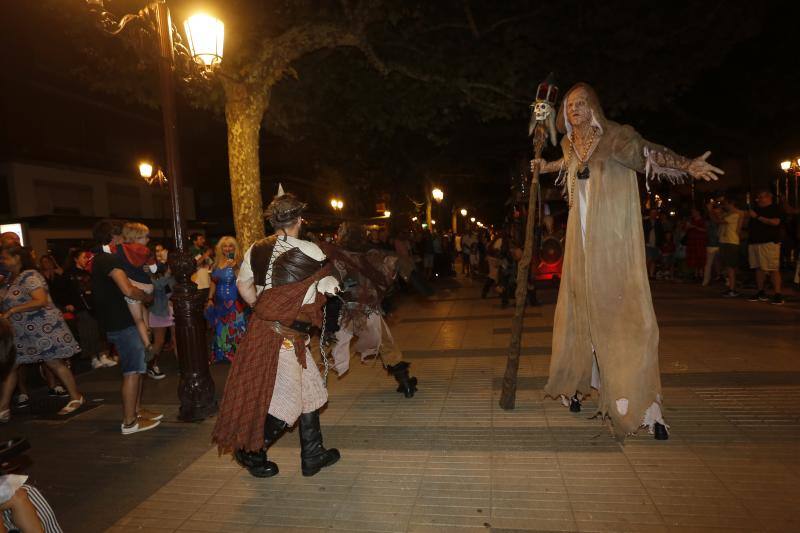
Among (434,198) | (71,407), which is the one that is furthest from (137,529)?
(434,198)

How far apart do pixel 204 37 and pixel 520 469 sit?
565cm

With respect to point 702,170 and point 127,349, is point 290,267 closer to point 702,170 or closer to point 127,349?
point 127,349

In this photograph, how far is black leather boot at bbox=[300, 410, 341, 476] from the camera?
3.58m

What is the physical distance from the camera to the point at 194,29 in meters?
5.74

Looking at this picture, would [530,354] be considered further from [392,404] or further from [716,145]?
[716,145]

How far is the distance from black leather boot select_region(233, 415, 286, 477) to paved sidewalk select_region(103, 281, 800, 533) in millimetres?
88

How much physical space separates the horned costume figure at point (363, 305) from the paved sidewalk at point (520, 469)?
0.47 m

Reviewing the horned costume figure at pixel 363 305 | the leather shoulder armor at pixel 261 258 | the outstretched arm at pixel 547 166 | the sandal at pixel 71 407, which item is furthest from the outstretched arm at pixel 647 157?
the sandal at pixel 71 407

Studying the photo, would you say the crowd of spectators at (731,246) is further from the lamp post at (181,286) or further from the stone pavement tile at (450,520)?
the lamp post at (181,286)

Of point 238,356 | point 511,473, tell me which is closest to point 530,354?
point 511,473

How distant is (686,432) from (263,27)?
843 cm

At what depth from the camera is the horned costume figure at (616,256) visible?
364 cm

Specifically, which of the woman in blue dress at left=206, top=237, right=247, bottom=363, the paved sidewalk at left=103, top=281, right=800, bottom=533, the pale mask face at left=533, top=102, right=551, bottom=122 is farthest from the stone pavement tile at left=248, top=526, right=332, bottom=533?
the woman in blue dress at left=206, top=237, right=247, bottom=363

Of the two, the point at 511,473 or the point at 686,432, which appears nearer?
the point at 511,473
